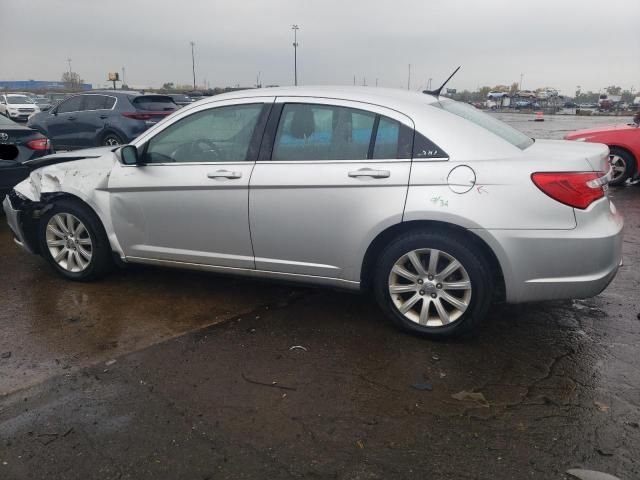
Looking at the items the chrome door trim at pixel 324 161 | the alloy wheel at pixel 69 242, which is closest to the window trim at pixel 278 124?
the chrome door trim at pixel 324 161

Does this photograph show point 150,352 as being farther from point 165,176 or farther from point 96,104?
point 96,104

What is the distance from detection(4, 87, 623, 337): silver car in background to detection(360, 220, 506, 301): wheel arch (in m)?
0.01

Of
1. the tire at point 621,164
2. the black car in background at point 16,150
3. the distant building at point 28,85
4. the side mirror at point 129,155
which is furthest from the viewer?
the distant building at point 28,85

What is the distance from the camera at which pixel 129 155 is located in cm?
422

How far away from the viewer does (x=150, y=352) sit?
11.5 feet

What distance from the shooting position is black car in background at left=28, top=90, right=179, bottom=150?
38.4 ft

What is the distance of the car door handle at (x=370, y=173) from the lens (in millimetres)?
3496

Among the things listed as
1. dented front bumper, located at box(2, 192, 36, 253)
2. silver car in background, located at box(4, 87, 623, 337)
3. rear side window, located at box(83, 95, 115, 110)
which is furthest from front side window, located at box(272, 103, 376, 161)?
rear side window, located at box(83, 95, 115, 110)

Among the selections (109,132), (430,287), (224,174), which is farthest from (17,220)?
(109,132)

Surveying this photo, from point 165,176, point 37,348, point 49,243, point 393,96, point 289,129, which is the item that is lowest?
point 37,348

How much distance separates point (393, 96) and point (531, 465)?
8.20 feet

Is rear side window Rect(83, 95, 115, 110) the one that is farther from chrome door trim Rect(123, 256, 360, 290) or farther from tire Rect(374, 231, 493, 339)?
tire Rect(374, 231, 493, 339)

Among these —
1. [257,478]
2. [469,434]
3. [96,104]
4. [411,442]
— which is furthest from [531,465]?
[96,104]

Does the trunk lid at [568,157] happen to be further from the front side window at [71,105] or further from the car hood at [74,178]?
the front side window at [71,105]
